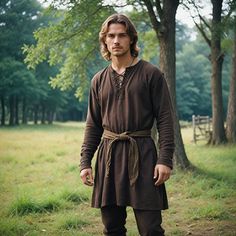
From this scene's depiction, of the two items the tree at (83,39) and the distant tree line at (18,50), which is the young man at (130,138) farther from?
the distant tree line at (18,50)

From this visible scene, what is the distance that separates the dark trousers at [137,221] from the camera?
2.99 meters

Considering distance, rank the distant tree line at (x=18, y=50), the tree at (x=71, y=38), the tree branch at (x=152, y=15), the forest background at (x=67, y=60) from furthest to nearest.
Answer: the distant tree line at (x=18, y=50) → the forest background at (x=67, y=60) → the tree at (x=71, y=38) → the tree branch at (x=152, y=15)

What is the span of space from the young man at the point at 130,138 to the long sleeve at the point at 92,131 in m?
0.10

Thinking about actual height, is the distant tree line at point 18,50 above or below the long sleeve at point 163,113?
above

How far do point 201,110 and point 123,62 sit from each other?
50.5 meters

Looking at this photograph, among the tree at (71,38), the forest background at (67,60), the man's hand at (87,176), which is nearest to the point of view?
the man's hand at (87,176)

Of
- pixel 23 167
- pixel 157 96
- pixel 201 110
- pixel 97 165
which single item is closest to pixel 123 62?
pixel 157 96

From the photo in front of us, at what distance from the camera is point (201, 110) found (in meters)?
52.2

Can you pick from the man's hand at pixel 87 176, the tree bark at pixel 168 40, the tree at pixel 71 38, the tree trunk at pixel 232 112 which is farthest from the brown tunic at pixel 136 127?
the tree trunk at pixel 232 112

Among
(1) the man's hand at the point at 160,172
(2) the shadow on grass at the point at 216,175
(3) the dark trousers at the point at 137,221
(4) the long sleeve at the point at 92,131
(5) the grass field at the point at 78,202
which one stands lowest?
(5) the grass field at the point at 78,202

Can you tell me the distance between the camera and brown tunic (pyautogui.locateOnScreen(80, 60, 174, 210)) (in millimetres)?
3029

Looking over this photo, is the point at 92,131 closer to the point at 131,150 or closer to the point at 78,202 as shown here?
the point at 131,150

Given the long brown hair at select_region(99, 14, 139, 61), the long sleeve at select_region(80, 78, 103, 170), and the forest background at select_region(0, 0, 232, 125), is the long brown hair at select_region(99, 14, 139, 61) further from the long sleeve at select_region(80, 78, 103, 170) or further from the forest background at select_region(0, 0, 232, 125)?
the forest background at select_region(0, 0, 232, 125)

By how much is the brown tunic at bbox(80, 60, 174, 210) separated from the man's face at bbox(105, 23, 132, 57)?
0.55 feet
